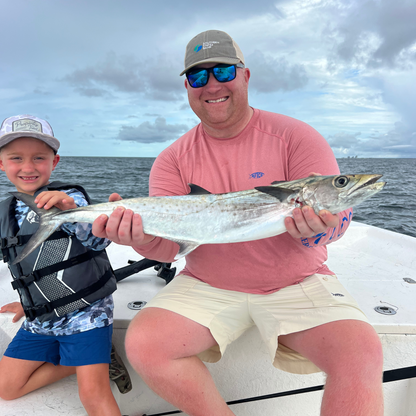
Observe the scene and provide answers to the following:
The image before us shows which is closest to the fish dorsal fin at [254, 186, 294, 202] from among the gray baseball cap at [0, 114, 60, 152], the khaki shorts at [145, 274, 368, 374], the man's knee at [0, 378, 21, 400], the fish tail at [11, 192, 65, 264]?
the khaki shorts at [145, 274, 368, 374]

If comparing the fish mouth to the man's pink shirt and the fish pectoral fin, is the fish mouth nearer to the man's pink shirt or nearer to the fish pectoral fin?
the man's pink shirt

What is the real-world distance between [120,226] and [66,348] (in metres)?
0.97

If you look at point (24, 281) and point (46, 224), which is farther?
point (24, 281)

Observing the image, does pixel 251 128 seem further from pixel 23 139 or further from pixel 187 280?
pixel 23 139

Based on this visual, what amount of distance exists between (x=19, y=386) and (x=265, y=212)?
6.90ft

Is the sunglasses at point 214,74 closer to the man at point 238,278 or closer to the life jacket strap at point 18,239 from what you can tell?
the man at point 238,278

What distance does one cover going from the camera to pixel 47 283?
7.91 ft

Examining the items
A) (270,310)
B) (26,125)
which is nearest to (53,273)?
(26,125)

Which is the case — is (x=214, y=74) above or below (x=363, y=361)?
above

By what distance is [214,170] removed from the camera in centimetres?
272

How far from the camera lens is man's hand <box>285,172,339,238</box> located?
2.03m

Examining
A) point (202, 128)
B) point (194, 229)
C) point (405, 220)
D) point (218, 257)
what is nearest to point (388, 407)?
point (218, 257)

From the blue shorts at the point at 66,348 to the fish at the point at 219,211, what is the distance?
2.32ft

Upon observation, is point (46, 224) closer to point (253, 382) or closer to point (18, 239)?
point (18, 239)
